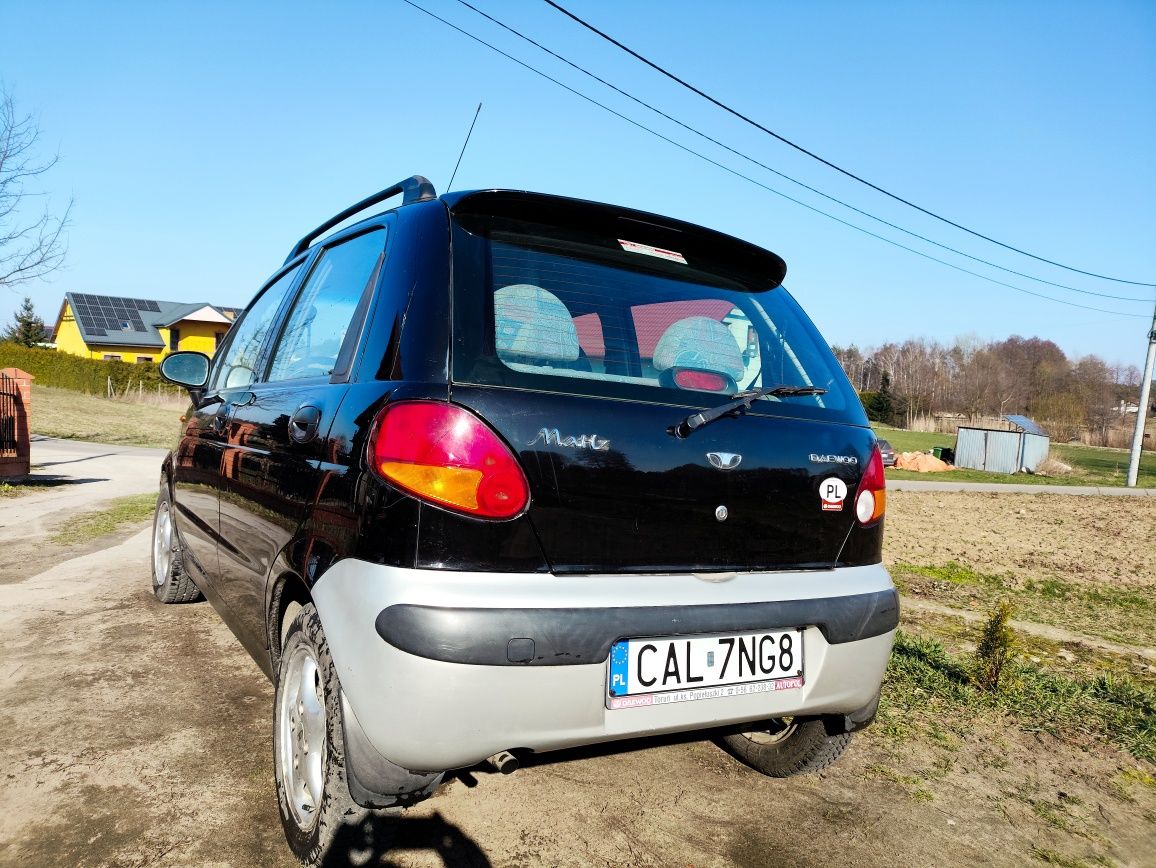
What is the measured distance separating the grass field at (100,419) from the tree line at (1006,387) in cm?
4361

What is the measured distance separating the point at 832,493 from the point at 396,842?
5.22ft

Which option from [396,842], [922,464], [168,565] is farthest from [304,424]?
[922,464]

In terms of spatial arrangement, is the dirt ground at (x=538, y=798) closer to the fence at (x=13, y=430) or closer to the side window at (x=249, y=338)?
the side window at (x=249, y=338)

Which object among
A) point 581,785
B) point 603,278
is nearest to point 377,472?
point 603,278

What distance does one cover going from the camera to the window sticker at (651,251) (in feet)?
8.13

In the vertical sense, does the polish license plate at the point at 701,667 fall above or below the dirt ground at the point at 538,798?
above

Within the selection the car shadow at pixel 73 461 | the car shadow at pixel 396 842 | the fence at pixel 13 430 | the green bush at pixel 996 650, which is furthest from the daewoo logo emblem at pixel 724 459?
the car shadow at pixel 73 461

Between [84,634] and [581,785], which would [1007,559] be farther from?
[84,634]

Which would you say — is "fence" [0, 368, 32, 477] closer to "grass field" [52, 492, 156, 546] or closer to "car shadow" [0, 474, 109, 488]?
"car shadow" [0, 474, 109, 488]

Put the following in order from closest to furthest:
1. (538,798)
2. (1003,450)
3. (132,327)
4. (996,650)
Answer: (538,798)
(996,650)
(1003,450)
(132,327)

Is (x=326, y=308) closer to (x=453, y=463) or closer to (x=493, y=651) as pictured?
(x=453, y=463)

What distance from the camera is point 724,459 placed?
2.26m

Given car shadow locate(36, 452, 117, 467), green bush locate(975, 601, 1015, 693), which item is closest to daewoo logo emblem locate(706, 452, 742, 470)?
green bush locate(975, 601, 1015, 693)

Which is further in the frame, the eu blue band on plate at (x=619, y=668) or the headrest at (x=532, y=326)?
the headrest at (x=532, y=326)
